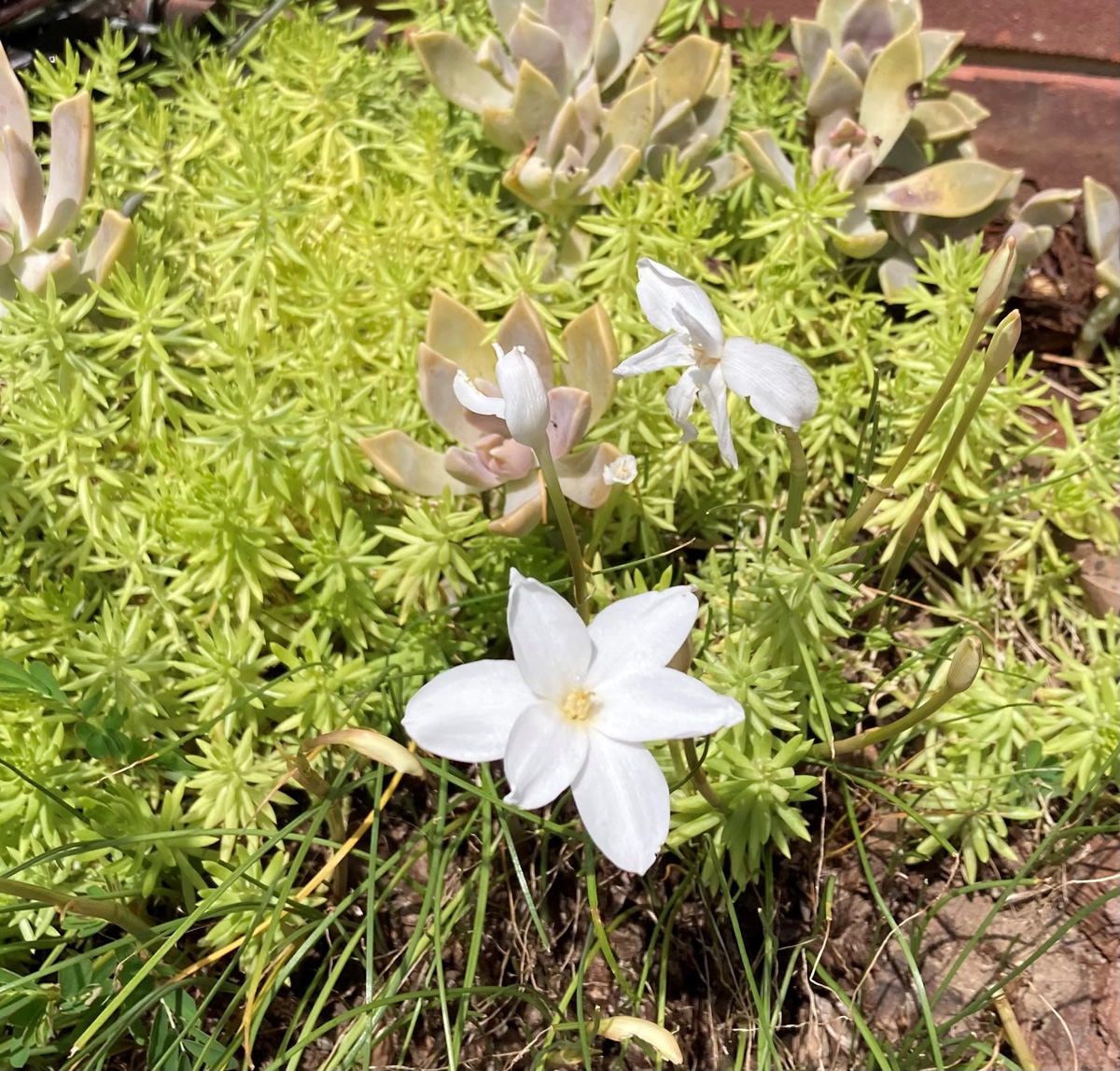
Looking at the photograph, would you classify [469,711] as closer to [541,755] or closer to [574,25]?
[541,755]

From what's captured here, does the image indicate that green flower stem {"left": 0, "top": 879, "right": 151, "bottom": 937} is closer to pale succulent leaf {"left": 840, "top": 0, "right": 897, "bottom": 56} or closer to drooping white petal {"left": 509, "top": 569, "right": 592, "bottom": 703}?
drooping white petal {"left": 509, "top": 569, "right": 592, "bottom": 703}

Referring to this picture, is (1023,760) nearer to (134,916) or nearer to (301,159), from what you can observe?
(134,916)

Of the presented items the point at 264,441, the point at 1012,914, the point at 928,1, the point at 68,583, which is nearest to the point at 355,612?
the point at 264,441

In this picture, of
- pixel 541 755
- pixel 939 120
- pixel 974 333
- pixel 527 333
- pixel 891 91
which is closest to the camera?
pixel 541 755

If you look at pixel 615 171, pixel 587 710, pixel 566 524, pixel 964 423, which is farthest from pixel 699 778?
pixel 615 171

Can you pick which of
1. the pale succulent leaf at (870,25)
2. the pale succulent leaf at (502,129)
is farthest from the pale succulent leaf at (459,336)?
the pale succulent leaf at (870,25)

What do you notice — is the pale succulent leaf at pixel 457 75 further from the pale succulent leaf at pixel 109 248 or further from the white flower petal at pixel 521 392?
the white flower petal at pixel 521 392
